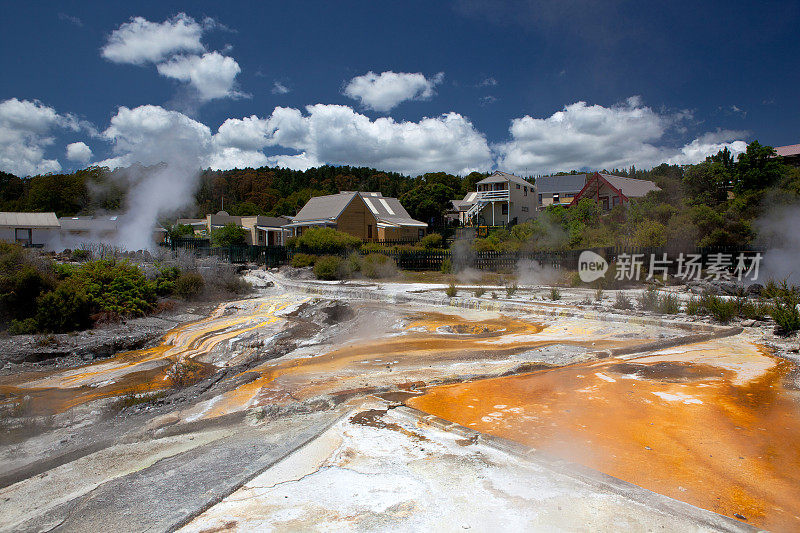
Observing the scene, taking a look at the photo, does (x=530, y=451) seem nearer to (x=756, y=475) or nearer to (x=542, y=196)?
(x=756, y=475)

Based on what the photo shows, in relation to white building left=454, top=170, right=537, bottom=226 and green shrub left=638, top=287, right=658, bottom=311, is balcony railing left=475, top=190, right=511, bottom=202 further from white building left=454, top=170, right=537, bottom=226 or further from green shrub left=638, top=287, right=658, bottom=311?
green shrub left=638, top=287, right=658, bottom=311

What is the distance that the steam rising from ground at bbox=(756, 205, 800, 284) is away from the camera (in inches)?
674

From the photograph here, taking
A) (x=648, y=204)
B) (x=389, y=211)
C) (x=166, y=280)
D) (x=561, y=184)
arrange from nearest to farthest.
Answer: (x=166, y=280) < (x=648, y=204) < (x=389, y=211) < (x=561, y=184)

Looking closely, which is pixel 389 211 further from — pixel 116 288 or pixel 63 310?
pixel 63 310

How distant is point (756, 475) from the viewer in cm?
370

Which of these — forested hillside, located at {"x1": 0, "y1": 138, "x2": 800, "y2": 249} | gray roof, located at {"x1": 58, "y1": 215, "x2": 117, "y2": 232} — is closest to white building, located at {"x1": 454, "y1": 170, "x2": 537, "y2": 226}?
forested hillside, located at {"x1": 0, "y1": 138, "x2": 800, "y2": 249}

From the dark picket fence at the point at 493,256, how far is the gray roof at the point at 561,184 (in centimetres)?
4253

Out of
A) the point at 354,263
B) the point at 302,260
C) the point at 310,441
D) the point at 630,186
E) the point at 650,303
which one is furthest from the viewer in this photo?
the point at 630,186

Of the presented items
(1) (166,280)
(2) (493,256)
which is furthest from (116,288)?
(2) (493,256)

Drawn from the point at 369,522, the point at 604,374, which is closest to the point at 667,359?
the point at 604,374

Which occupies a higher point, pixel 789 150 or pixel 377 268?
pixel 789 150

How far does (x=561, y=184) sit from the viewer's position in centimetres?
6806

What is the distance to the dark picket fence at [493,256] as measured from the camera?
62.8 feet

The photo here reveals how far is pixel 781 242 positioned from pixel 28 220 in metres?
53.1
